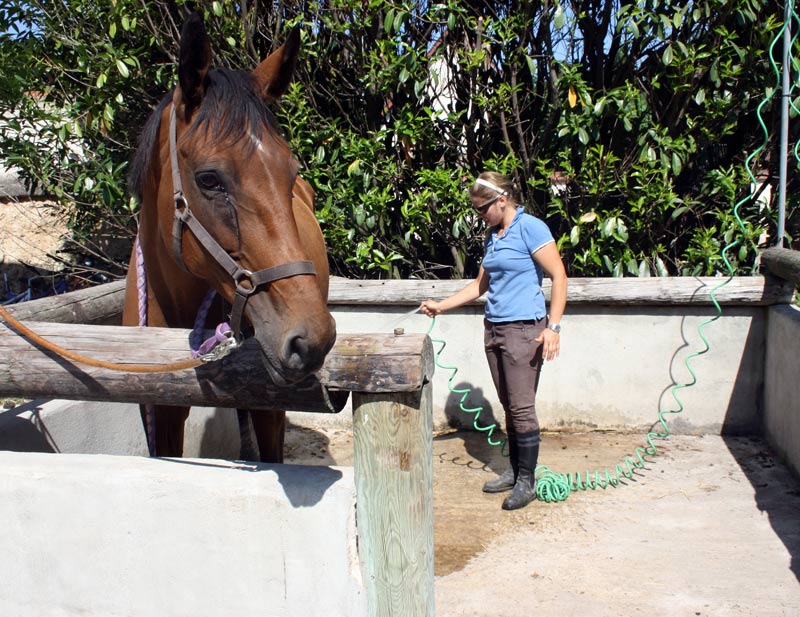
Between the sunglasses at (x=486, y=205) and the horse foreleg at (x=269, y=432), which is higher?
the sunglasses at (x=486, y=205)

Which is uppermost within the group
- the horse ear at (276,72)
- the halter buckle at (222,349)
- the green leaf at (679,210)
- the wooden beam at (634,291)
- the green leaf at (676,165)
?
the horse ear at (276,72)

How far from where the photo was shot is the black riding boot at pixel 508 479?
3941 millimetres

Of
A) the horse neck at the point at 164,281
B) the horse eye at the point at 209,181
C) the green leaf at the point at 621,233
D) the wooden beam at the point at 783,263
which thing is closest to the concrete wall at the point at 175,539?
the horse neck at the point at 164,281

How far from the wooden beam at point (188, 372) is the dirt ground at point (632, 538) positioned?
1.50m

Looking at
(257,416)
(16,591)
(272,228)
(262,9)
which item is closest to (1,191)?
(262,9)

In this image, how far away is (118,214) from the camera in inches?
219

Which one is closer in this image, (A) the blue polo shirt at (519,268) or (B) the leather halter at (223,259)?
(B) the leather halter at (223,259)

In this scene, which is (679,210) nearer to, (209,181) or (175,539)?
(209,181)

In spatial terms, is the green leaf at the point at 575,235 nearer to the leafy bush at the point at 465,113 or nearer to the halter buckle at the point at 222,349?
the leafy bush at the point at 465,113

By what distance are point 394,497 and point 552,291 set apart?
6.49ft

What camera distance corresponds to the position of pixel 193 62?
6.15 ft

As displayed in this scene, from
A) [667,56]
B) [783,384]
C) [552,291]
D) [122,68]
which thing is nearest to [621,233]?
[667,56]

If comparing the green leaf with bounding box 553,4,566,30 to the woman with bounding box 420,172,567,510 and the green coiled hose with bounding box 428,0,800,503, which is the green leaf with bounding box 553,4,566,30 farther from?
the woman with bounding box 420,172,567,510

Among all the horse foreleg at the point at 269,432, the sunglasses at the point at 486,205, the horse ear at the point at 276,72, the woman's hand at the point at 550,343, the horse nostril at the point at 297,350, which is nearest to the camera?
the horse nostril at the point at 297,350
